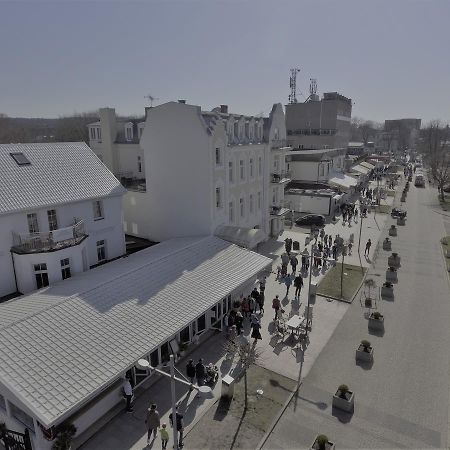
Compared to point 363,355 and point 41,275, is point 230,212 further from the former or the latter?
point 363,355

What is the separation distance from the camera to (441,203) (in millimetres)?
54438

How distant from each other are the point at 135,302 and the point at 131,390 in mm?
3793

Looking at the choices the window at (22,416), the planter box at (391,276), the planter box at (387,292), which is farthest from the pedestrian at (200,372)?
the planter box at (391,276)

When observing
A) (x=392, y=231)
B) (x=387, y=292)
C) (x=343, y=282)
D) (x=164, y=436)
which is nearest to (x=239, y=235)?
(x=343, y=282)

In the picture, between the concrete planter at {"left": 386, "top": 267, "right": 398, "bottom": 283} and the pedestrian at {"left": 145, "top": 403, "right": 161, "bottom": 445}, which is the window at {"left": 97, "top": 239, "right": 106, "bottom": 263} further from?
the concrete planter at {"left": 386, "top": 267, "right": 398, "bottom": 283}

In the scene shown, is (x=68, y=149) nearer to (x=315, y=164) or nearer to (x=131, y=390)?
(x=131, y=390)

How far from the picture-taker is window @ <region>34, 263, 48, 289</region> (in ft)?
61.6

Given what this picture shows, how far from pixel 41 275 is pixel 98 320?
6736 mm

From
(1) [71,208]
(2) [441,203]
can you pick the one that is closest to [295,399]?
(1) [71,208]

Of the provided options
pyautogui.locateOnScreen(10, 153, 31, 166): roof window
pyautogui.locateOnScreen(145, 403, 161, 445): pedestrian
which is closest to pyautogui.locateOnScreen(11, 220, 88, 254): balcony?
pyautogui.locateOnScreen(10, 153, 31, 166): roof window

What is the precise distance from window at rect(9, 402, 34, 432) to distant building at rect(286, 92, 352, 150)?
5922 cm

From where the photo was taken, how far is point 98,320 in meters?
14.2

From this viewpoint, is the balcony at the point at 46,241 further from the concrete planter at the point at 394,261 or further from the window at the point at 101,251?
the concrete planter at the point at 394,261

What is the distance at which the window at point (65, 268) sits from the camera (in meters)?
19.6
